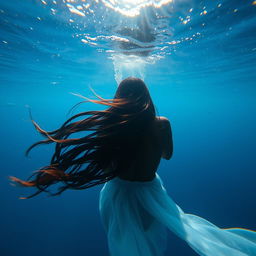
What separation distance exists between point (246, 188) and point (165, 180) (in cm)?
597

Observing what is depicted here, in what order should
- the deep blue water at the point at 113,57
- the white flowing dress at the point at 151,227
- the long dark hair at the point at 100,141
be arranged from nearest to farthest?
1. the long dark hair at the point at 100,141
2. the white flowing dress at the point at 151,227
3. the deep blue water at the point at 113,57

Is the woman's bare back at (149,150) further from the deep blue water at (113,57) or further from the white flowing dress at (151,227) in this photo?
the deep blue water at (113,57)

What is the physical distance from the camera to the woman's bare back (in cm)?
→ 217

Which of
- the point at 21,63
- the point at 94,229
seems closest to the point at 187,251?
the point at 94,229

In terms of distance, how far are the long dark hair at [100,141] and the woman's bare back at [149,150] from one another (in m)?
0.11

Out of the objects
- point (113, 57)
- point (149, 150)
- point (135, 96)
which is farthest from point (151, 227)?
point (113, 57)

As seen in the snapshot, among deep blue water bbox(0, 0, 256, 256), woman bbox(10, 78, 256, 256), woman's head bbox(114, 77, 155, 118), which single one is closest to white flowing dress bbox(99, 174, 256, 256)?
woman bbox(10, 78, 256, 256)

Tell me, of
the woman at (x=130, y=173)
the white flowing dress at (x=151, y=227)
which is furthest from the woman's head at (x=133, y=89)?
the white flowing dress at (x=151, y=227)

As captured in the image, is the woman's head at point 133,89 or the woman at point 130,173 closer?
the woman at point 130,173

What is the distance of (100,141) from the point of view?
198 cm

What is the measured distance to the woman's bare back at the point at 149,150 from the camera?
217 centimetres

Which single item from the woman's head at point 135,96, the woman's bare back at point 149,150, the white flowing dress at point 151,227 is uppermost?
the woman's head at point 135,96

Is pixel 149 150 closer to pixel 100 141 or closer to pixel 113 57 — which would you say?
pixel 100 141

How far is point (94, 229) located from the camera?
8.21 m
